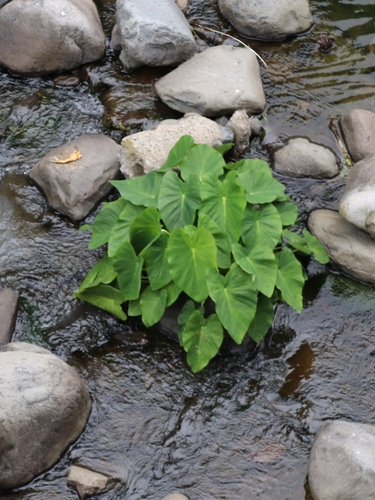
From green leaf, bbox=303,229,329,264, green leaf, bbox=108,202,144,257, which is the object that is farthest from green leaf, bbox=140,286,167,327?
green leaf, bbox=303,229,329,264

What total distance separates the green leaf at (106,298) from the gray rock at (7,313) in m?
0.46

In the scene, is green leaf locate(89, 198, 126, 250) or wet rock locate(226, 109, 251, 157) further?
wet rock locate(226, 109, 251, 157)

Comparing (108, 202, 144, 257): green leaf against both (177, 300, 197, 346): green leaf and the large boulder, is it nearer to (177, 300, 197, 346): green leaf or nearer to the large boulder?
(177, 300, 197, 346): green leaf

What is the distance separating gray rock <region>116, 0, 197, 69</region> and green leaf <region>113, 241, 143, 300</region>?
101 inches

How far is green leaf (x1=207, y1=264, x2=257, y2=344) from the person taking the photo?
4.28 m

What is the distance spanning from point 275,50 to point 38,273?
3.33m

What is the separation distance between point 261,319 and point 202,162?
3.86 feet

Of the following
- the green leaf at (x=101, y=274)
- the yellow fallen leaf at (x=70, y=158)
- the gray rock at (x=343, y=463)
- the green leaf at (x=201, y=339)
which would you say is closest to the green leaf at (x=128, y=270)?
the green leaf at (x=101, y=274)

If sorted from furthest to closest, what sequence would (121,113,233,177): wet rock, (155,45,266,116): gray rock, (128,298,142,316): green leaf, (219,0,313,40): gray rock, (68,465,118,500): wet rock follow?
(219,0,313,40): gray rock < (155,45,266,116): gray rock < (121,113,233,177): wet rock < (128,298,142,316): green leaf < (68,465,118,500): wet rock

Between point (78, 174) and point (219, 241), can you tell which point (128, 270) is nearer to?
point (219, 241)

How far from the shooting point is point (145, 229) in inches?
180

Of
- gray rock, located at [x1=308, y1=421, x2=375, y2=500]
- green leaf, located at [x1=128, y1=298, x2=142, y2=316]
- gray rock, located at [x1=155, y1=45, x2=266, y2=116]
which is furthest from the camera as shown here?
gray rock, located at [x1=155, y1=45, x2=266, y2=116]

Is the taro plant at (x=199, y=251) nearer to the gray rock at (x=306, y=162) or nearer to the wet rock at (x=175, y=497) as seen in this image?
the wet rock at (x=175, y=497)

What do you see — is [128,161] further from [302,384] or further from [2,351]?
[302,384]
